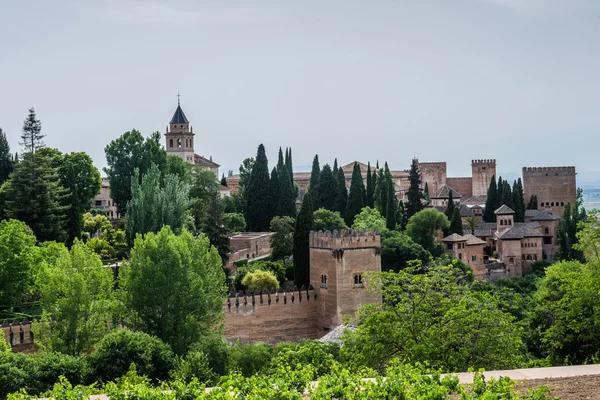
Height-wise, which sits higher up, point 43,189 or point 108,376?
point 43,189

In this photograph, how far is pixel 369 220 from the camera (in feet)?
173

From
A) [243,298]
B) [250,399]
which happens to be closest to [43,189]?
[243,298]

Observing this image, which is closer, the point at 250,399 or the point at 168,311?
the point at 250,399

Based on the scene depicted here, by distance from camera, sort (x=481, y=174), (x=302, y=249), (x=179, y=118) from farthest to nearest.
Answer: (x=481, y=174)
(x=179, y=118)
(x=302, y=249)

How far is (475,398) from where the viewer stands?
12422mm

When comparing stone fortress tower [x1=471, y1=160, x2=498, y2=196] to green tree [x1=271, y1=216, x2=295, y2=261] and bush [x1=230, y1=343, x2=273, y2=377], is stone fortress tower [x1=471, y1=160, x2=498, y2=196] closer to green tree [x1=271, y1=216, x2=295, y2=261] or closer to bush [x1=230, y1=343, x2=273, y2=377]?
green tree [x1=271, y1=216, x2=295, y2=261]

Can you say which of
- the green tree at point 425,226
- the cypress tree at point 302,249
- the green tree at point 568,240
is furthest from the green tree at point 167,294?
the green tree at point 568,240

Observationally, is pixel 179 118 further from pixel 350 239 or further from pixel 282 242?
pixel 350 239

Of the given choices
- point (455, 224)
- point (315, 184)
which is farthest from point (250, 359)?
point (315, 184)

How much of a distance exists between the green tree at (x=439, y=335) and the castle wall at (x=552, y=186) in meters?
57.6

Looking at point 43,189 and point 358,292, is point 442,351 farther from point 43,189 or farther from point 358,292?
point 43,189

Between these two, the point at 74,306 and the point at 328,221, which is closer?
the point at 74,306

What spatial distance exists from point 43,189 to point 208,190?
20.0 meters

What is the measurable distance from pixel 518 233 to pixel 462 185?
29001 millimetres
